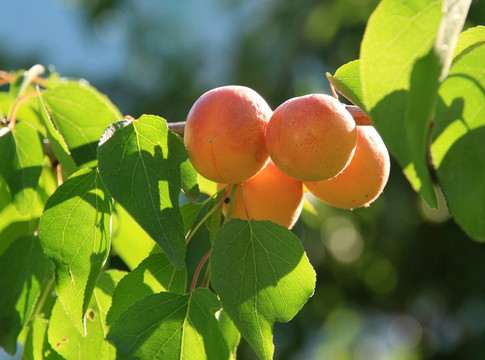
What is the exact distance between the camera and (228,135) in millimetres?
501

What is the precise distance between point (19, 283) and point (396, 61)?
1.43ft

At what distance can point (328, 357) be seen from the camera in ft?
10.5

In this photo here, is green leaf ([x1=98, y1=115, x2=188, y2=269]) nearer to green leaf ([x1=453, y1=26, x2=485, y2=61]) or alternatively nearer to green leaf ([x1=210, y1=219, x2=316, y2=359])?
green leaf ([x1=210, y1=219, x2=316, y2=359])

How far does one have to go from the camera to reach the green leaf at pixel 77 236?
509 mm

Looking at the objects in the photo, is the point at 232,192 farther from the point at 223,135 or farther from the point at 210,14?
the point at 210,14

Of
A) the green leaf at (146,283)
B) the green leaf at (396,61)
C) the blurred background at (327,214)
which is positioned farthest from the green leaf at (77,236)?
the blurred background at (327,214)

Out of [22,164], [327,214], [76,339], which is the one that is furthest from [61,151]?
[327,214]

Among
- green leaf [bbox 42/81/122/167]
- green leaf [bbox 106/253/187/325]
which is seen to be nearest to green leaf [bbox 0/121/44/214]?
green leaf [bbox 42/81/122/167]

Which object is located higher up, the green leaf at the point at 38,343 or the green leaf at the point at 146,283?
the green leaf at the point at 146,283

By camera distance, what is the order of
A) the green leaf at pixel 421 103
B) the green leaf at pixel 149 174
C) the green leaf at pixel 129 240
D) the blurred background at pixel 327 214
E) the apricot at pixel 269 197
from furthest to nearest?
the blurred background at pixel 327 214
the green leaf at pixel 129 240
the apricot at pixel 269 197
the green leaf at pixel 149 174
the green leaf at pixel 421 103

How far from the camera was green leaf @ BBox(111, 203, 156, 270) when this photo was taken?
2.35 feet

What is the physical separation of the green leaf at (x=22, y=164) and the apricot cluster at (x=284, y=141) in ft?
0.57

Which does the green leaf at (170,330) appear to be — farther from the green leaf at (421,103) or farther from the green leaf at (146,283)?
the green leaf at (421,103)

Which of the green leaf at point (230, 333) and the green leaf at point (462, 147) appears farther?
the green leaf at point (230, 333)
